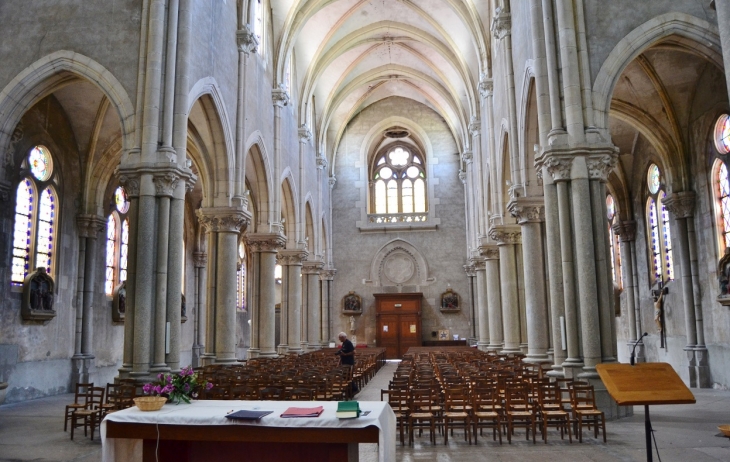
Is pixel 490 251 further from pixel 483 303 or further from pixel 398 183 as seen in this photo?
pixel 398 183

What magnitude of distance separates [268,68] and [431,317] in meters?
20.1

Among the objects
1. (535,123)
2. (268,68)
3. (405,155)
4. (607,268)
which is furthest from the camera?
(405,155)

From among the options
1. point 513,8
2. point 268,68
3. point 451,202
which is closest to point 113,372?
point 268,68

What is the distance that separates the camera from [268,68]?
24891 mm

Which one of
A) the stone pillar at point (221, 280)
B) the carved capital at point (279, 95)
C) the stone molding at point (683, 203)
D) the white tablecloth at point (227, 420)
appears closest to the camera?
the white tablecloth at point (227, 420)

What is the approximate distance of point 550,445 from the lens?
9680 mm

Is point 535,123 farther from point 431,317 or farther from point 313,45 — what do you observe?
point 431,317

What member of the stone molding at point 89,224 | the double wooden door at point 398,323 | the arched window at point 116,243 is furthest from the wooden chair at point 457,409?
the double wooden door at point 398,323

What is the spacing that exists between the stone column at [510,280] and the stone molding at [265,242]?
8.05 metres

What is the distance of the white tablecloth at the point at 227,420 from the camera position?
5941 millimetres

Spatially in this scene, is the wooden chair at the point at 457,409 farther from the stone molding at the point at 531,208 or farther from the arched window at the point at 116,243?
the arched window at the point at 116,243

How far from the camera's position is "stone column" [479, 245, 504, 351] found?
26797 mm

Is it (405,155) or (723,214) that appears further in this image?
(405,155)

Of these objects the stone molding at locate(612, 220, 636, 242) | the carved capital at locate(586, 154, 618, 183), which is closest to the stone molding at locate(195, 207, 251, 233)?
the carved capital at locate(586, 154, 618, 183)
